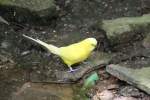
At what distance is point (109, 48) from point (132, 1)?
867mm

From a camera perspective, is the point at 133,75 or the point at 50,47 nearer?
the point at 133,75

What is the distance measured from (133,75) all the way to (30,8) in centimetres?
136

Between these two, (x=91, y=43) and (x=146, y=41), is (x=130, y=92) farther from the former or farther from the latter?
(x=146, y=41)

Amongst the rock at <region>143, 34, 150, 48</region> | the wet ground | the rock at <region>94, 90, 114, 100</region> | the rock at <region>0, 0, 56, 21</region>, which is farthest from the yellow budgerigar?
the rock at <region>0, 0, 56, 21</region>

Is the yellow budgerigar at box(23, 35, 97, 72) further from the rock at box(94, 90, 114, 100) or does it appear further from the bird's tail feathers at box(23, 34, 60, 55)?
the rock at box(94, 90, 114, 100)

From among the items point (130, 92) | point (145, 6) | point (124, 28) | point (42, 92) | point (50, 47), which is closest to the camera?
point (130, 92)

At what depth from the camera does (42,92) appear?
376cm

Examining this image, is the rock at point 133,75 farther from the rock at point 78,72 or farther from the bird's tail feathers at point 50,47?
the bird's tail feathers at point 50,47

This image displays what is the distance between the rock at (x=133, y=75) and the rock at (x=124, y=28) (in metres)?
0.33

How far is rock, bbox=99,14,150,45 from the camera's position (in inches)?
161

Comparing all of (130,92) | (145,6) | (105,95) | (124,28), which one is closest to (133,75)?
(130,92)

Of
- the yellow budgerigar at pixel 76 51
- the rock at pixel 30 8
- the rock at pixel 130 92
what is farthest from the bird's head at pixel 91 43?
the rock at pixel 30 8

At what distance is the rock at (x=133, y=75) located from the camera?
3523 millimetres

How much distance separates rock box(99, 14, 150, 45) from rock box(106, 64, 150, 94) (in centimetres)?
33
